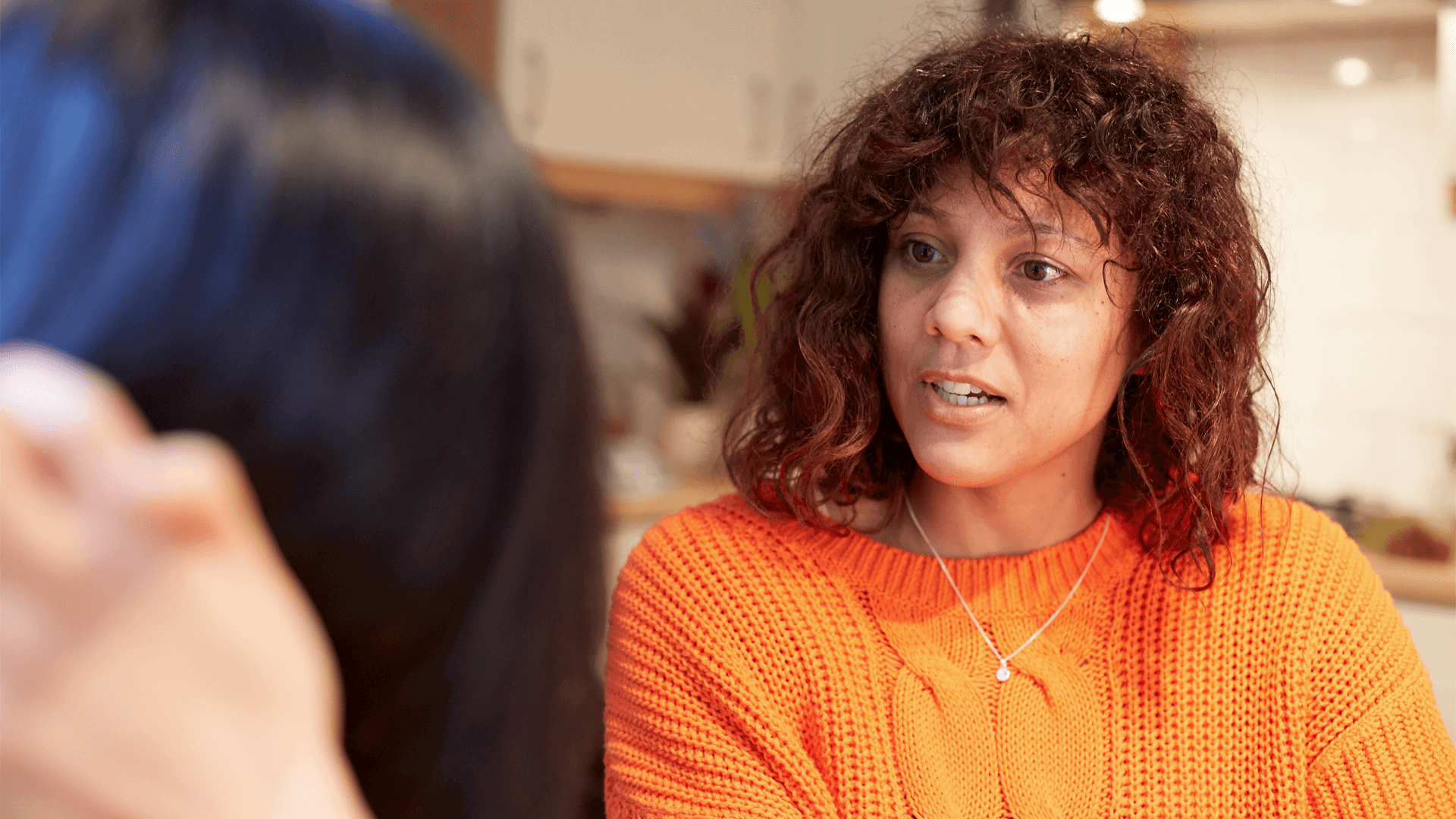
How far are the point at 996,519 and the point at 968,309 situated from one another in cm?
28

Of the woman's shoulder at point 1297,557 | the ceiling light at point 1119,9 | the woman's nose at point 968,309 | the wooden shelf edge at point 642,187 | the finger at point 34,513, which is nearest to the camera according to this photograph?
the finger at point 34,513

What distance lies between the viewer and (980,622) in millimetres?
1145

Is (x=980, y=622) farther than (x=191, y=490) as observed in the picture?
Yes

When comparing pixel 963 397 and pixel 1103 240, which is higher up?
pixel 1103 240

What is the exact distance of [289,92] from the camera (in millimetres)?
337

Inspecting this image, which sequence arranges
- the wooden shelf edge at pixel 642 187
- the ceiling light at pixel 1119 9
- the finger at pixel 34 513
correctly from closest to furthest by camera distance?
the finger at pixel 34 513 → the ceiling light at pixel 1119 9 → the wooden shelf edge at pixel 642 187

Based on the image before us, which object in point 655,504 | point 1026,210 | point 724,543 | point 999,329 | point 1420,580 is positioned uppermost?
point 1026,210

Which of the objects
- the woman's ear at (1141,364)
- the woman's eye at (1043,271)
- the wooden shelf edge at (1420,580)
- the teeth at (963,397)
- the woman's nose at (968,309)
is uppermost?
the woman's eye at (1043,271)

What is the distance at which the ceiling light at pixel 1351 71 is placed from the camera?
8.41 ft

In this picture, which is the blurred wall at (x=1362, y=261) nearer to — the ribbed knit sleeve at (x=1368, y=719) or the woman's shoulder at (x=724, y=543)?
the ribbed knit sleeve at (x=1368, y=719)

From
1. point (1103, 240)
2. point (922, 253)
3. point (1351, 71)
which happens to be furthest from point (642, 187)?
point (1103, 240)

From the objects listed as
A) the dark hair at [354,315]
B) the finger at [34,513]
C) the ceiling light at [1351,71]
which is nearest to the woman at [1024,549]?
the dark hair at [354,315]

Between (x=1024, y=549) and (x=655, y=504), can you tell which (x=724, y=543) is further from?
(x=655, y=504)

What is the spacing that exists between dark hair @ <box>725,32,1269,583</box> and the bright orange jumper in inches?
3.1
